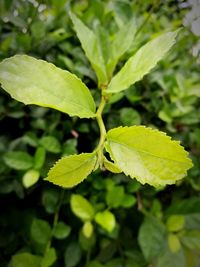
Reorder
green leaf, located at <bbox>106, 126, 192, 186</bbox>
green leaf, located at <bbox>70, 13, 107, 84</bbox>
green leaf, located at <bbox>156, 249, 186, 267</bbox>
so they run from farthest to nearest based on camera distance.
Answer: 1. green leaf, located at <bbox>156, 249, 186, 267</bbox>
2. green leaf, located at <bbox>70, 13, 107, 84</bbox>
3. green leaf, located at <bbox>106, 126, 192, 186</bbox>

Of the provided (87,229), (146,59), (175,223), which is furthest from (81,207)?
(146,59)

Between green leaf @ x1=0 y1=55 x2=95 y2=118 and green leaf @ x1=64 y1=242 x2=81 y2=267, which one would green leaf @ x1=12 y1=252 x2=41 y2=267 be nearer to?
green leaf @ x1=64 y1=242 x2=81 y2=267

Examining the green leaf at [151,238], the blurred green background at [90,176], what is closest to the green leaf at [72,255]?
the blurred green background at [90,176]

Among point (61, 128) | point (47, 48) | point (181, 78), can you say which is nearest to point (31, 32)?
point (47, 48)

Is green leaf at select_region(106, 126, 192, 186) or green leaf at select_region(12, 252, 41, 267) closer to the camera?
green leaf at select_region(106, 126, 192, 186)

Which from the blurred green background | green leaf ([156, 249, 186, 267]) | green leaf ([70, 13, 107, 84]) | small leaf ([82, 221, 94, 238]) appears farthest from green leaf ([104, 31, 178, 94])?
green leaf ([156, 249, 186, 267])

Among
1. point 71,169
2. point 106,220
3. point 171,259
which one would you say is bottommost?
point 171,259

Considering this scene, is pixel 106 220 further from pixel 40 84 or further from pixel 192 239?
pixel 40 84
